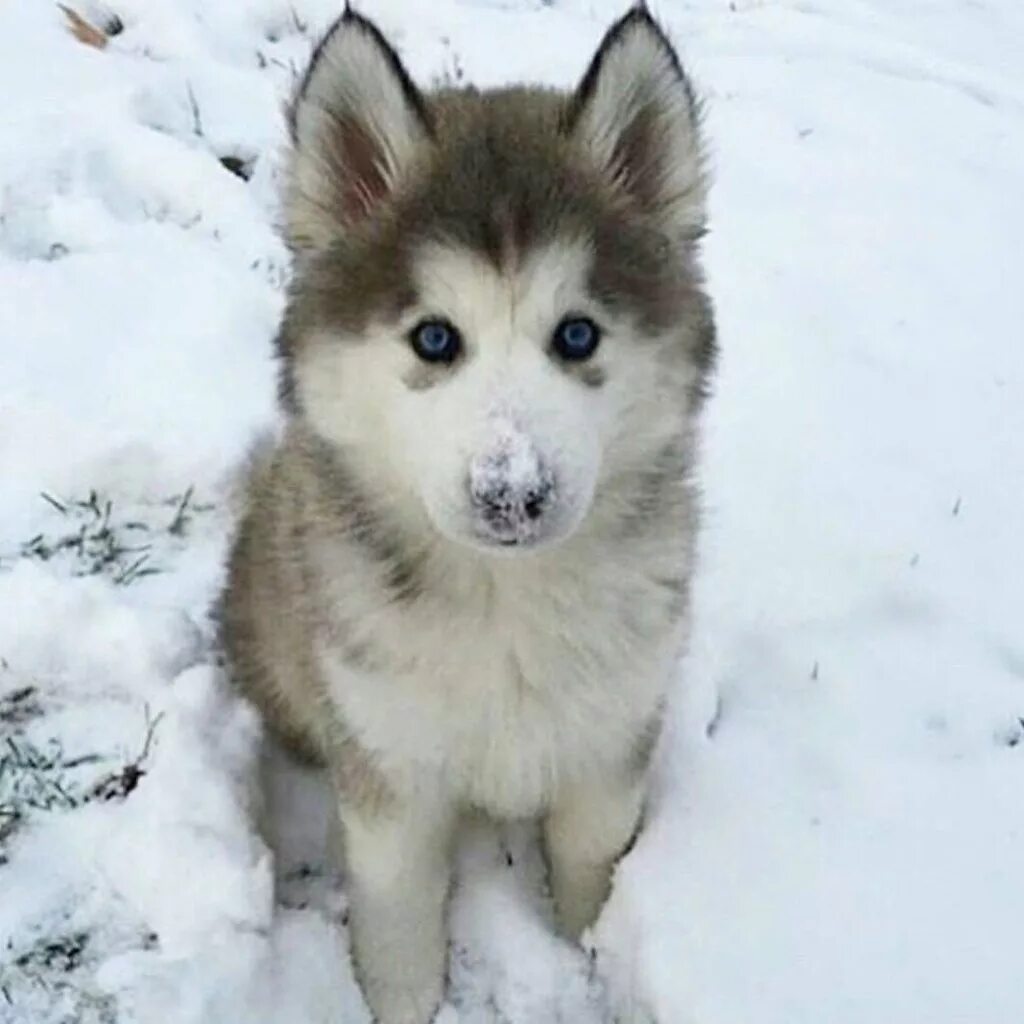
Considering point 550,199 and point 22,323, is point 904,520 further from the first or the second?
point 22,323

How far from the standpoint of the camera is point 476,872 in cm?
340

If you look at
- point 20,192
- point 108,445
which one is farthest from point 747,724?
point 20,192

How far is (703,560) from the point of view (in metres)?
3.89

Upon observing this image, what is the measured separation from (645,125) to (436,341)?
18.9 inches

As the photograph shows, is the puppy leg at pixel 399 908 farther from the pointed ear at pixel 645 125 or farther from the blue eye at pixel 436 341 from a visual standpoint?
the pointed ear at pixel 645 125

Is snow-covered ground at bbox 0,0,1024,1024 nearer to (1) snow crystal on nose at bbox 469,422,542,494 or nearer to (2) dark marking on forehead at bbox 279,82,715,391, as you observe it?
(2) dark marking on forehead at bbox 279,82,715,391

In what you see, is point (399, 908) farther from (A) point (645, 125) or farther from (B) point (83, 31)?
(B) point (83, 31)

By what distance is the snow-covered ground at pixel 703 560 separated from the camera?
3.15m

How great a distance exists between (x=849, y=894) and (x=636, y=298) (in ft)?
3.62

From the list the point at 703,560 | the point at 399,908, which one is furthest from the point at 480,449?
the point at 703,560

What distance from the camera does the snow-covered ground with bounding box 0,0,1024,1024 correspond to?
3.15 metres

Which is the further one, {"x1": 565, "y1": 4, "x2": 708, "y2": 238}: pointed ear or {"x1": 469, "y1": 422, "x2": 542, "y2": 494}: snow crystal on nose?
{"x1": 565, "y1": 4, "x2": 708, "y2": 238}: pointed ear

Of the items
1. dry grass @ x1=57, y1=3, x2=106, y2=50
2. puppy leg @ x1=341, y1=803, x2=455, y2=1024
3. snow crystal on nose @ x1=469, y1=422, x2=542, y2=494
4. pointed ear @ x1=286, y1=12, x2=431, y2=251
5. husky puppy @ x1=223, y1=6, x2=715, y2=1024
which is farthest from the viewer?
dry grass @ x1=57, y1=3, x2=106, y2=50

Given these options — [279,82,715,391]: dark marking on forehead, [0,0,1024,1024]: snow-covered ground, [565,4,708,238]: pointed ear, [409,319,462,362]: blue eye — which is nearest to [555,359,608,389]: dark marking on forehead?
[279,82,715,391]: dark marking on forehead
